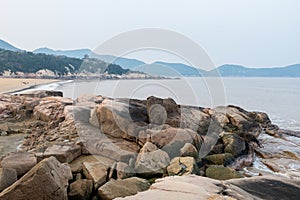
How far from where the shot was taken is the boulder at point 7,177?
6.04 meters

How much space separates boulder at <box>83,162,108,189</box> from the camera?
286 inches

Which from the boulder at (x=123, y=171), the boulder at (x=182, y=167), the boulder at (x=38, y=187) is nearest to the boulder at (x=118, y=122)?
the boulder at (x=123, y=171)

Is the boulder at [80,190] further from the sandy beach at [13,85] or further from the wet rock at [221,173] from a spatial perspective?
the sandy beach at [13,85]

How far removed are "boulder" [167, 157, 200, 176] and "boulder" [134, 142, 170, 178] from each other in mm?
251

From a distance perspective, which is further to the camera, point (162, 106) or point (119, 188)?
point (162, 106)

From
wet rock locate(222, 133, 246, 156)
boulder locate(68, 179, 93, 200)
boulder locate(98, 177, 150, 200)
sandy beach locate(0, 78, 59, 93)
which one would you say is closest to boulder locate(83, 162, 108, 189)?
boulder locate(68, 179, 93, 200)

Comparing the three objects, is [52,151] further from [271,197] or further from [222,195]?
[271,197]

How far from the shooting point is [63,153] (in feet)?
28.1

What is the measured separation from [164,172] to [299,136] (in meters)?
15.5

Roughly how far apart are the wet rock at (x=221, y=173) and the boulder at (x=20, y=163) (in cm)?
479

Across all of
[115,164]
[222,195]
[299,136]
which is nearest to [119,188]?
[115,164]

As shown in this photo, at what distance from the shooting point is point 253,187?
5891 millimetres

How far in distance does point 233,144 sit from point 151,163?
5.42 meters

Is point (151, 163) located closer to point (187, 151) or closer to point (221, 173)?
point (187, 151)
